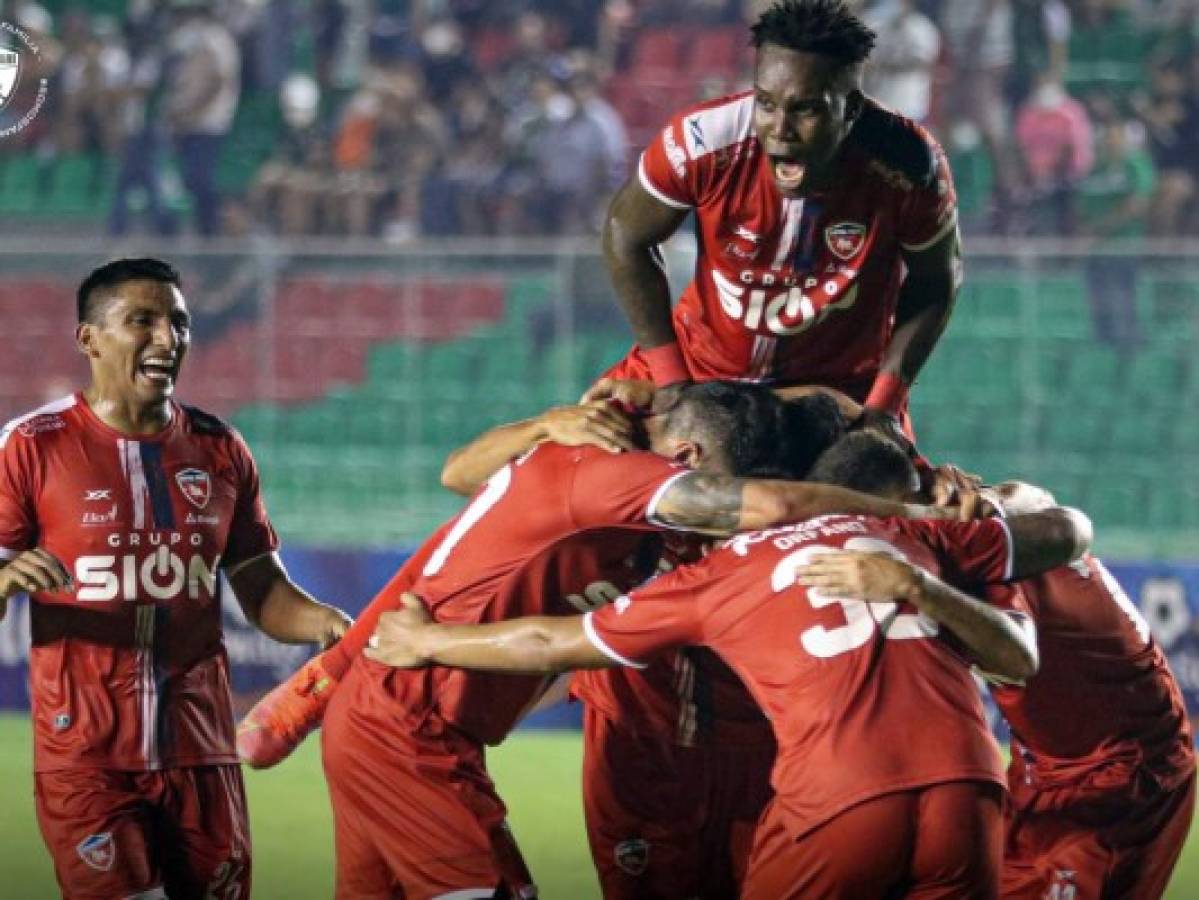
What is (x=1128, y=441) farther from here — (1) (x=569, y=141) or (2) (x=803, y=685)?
(2) (x=803, y=685)

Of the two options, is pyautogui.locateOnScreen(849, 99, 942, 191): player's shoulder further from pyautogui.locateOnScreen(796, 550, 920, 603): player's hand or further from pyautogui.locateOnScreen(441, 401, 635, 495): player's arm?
pyautogui.locateOnScreen(796, 550, 920, 603): player's hand

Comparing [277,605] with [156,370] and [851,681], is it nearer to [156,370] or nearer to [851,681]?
[156,370]

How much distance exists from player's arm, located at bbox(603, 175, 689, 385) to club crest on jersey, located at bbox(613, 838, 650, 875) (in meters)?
1.26

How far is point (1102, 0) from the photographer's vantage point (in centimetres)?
1465

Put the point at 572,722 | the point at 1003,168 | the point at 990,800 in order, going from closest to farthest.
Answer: the point at 990,800
the point at 572,722
the point at 1003,168

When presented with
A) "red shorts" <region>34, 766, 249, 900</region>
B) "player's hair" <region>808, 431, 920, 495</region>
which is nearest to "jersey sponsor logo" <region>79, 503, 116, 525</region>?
"red shorts" <region>34, 766, 249, 900</region>

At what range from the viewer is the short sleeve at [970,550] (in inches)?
186

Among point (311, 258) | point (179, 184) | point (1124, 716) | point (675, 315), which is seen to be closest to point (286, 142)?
Answer: point (179, 184)

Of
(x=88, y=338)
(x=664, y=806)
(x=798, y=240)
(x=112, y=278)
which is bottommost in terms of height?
(x=664, y=806)

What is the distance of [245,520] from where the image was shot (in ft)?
18.7

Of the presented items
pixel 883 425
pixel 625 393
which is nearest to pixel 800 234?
pixel 883 425

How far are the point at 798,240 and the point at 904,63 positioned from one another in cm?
847

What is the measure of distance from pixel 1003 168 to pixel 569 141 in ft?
9.02

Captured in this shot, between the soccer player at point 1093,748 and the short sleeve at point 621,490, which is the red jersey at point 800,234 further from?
the short sleeve at point 621,490
